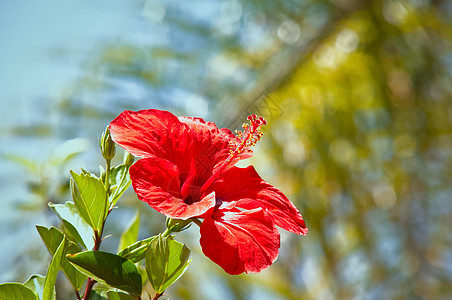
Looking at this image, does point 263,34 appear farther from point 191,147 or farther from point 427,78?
point 191,147

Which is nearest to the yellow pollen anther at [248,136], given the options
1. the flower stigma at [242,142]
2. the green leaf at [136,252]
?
the flower stigma at [242,142]

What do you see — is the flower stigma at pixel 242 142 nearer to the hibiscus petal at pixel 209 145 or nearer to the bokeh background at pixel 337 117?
the hibiscus petal at pixel 209 145

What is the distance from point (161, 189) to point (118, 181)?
0.05m

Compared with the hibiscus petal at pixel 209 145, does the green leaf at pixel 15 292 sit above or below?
below

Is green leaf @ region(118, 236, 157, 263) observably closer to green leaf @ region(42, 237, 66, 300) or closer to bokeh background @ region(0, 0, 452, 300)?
green leaf @ region(42, 237, 66, 300)

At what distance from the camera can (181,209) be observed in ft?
1.03

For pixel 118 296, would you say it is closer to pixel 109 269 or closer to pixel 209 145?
pixel 109 269

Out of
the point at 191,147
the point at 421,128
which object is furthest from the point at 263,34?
the point at 191,147

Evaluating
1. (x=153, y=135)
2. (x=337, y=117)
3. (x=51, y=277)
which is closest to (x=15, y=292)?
(x=51, y=277)

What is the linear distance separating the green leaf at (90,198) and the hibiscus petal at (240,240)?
0.21 ft

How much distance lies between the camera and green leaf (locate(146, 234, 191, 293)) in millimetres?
288

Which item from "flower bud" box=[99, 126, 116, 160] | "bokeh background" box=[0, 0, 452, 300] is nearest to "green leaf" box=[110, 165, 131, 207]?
"flower bud" box=[99, 126, 116, 160]

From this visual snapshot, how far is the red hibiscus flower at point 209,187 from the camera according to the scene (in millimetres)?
310

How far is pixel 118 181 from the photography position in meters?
0.36
